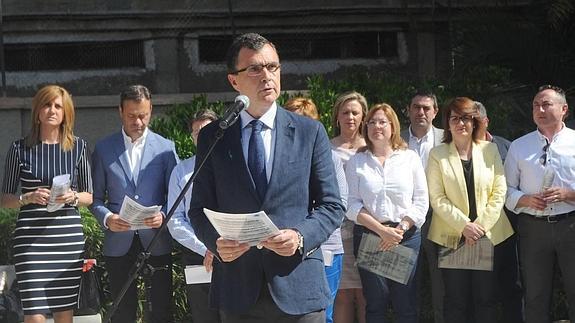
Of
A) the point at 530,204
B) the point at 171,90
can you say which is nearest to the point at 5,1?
the point at 171,90

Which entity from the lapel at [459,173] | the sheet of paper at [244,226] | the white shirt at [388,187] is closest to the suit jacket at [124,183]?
the white shirt at [388,187]

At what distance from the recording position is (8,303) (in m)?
7.92

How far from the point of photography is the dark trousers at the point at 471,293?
8094 mm

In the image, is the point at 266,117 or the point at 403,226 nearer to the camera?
the point at 266,117

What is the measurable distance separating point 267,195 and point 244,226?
0.31 metres

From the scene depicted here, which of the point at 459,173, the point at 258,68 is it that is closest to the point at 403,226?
the point at 459,173

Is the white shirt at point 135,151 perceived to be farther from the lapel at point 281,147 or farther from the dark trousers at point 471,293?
the lapel at point 281,147

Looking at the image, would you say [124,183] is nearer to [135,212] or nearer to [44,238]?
[135,212]

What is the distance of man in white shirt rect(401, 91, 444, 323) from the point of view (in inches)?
330

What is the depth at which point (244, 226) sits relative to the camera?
4547 mm

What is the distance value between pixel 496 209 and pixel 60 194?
3461 mm

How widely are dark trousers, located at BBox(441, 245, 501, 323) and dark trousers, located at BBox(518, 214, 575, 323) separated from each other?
264 millimetres

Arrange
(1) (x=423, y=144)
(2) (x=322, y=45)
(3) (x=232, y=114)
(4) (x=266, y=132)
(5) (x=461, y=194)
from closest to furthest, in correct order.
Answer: (3) (x=232, y=114), (4) (x=266, y=132), (5) (x=461, y=194), (1) (x=423, y=144), (2) (x=322, y=45)

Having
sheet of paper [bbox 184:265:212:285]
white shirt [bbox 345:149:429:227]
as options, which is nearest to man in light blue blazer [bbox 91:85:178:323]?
sheet of paper [bbox 184:265:212:285]
